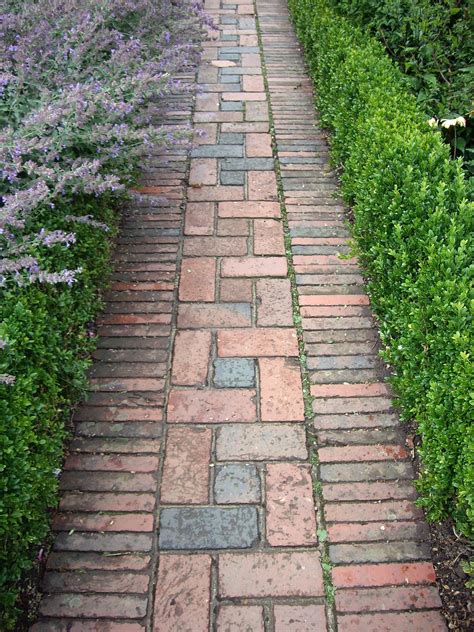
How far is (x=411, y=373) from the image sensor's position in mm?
2316

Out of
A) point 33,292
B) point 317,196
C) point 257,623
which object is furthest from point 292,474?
point 317,196

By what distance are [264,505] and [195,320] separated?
1.07m

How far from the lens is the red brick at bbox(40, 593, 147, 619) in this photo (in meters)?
1.93

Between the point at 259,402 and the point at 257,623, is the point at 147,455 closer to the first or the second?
the point at 259,402

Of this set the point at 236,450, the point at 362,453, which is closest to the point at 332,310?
the point at 362,453

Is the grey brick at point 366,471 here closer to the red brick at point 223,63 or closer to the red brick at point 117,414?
the red brick at point 117,414

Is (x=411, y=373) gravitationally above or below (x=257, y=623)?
above

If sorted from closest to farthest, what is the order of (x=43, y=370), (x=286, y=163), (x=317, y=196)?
(x=43, y=370) → (x=317, y=196) → (x=286, y=163)

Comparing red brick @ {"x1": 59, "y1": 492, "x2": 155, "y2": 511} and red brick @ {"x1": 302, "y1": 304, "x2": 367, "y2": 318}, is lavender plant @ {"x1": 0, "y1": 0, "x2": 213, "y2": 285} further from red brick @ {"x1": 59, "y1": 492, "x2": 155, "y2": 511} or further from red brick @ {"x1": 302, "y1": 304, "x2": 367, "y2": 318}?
red brick @ {"x1": 302, "y1": 304, "x2": 367, "y2": 318}

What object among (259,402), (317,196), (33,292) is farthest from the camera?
(317,196)

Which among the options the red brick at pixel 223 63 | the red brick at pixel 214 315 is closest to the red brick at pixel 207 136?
the red brick at pixel 223 63

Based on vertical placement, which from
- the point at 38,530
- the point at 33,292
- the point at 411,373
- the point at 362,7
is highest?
the point at 362,7

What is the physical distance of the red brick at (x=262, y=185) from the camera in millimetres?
3916

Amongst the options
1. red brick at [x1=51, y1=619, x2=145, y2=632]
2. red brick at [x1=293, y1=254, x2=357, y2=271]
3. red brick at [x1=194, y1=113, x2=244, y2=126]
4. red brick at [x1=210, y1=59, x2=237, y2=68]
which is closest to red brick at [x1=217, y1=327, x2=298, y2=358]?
red brick at [x1=293, y1=254, x2=357, y2=271]
